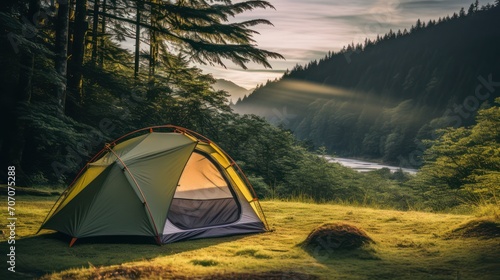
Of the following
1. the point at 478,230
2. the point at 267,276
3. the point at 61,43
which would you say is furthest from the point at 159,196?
the point at 61,43

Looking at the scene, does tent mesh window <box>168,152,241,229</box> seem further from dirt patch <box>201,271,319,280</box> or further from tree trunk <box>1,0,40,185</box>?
tree trunk <box>1,0,40,185</box>

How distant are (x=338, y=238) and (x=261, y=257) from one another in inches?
54.4

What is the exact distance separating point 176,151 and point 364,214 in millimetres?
5521

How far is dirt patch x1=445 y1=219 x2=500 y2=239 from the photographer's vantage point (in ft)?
24.9

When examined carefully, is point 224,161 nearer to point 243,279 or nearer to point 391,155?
point 243,279

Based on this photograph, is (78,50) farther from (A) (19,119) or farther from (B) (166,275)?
(B) (166,275)

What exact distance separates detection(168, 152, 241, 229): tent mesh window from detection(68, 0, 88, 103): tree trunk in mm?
8517

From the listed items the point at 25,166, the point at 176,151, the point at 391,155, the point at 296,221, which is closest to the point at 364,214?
the point at 296,221

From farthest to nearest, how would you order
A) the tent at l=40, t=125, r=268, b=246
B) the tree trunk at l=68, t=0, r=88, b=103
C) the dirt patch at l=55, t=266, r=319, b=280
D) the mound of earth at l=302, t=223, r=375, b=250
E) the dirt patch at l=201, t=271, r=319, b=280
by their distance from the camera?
the tree trunk at l=68, t=0, r=88, b=103 < the tent at l=40, t=125, r=268, b=246 < the mound of earth at l=302, t=223, r=375, b=250 < the dirt patch at l=201, t=271, r=319, b=280 < the dirt patch at l=55, t=266, r=319, b=280

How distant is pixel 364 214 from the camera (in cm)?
1189

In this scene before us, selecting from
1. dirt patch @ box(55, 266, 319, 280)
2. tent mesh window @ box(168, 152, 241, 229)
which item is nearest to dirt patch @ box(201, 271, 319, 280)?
dirt patch @ box(55, 266, 319, 280)

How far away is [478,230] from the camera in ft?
26.0

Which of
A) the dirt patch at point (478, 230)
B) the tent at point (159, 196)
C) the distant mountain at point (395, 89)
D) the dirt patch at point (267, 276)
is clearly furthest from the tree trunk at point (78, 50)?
the distant mountain at point (395, 89)

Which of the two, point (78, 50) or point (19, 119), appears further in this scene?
point (78, 50)
